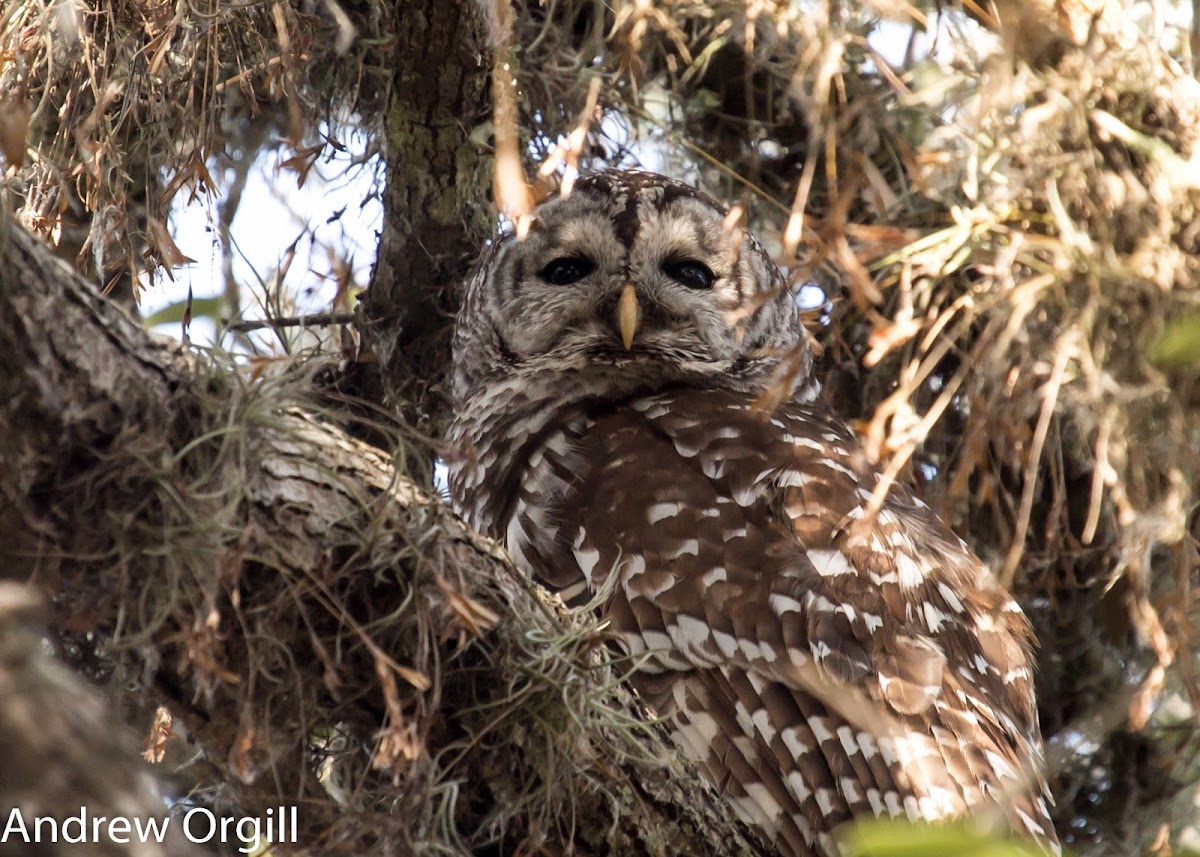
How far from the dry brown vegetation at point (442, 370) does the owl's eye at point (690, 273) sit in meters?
0.28

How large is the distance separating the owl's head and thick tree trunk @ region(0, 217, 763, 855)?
4.44 feet

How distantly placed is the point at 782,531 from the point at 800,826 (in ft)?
1.99

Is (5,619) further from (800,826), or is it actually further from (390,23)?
(390,23)

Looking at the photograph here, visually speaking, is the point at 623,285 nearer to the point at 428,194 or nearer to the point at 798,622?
the point at 428,194

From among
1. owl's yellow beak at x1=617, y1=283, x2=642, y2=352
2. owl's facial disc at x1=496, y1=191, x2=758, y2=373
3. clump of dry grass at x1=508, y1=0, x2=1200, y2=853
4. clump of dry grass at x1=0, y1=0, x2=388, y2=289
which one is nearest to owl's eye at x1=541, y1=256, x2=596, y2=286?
owl's facial disc at x1=496, y1=191, x2=758, y2=373

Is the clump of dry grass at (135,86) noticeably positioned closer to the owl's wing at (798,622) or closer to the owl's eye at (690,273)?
the owl's eye at (690,273)

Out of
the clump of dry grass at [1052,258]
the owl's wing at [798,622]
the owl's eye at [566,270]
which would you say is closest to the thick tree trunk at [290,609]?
the owl's wing at [798,622]

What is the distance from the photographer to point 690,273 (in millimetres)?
3699

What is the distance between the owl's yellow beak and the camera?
342cm

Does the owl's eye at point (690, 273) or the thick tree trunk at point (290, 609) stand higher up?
the owl's eye at point (690, 273)

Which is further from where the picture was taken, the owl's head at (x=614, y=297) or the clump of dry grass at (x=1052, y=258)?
the owl's head at (x=614, y=297)

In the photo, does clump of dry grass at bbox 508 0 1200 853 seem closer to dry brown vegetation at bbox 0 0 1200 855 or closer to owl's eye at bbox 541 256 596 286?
dry brown vegetation at bbox 0 0 1200 855

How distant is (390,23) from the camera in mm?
3301

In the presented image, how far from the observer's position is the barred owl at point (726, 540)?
8.90 feet
